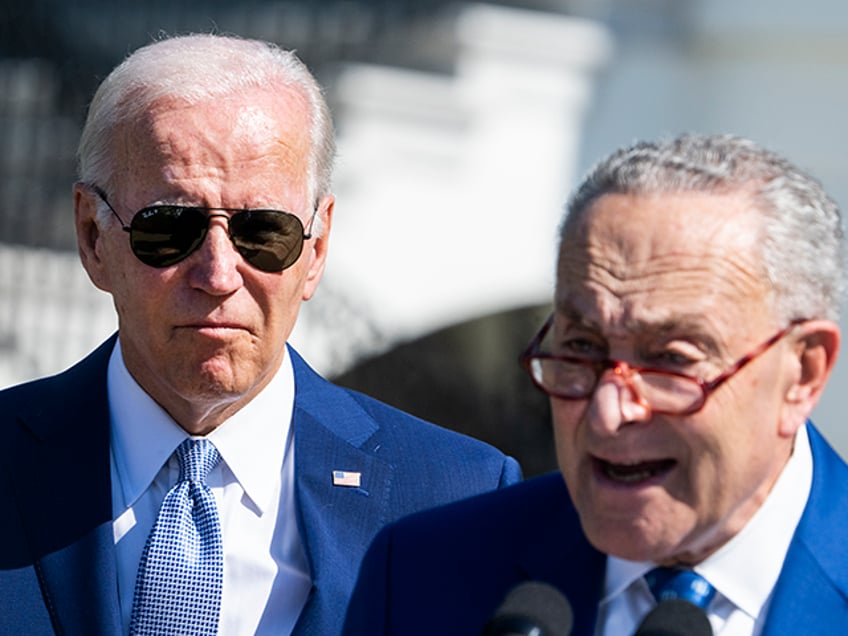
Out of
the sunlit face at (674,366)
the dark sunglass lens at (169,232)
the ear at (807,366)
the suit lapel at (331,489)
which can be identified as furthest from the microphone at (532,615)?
the dark sunglass lens at (169,232)

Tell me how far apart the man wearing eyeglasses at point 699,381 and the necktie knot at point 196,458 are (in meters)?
0.99

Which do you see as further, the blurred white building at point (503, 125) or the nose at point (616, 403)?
the blurred white building at point (503, 125)

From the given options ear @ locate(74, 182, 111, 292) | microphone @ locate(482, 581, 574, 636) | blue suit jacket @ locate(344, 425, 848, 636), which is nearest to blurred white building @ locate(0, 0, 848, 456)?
ear @ locate(74, 182, 111, 292)

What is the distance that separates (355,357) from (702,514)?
6.34m

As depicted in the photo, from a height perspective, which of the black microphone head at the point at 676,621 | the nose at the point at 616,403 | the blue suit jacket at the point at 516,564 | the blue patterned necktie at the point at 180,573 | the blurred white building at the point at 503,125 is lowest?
the blurred white building at the point at 503,125

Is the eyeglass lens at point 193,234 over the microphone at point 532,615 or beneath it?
beneath

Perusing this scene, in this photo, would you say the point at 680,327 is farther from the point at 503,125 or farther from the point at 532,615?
the point at 503,125

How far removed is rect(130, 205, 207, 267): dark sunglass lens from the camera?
10.3 ft

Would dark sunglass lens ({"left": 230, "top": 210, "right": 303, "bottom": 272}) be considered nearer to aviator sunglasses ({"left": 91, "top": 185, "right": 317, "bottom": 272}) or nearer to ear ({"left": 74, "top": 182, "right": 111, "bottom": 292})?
aviator sunglasses ({"left": 91, "top": 185, "right": 317, "bottom": 272})

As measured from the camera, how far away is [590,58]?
8.94m

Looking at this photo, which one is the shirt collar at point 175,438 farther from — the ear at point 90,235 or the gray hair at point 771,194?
the gray hair at point 771,194

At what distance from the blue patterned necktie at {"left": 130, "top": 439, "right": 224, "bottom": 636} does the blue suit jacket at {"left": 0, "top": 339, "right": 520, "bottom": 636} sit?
0.23ft

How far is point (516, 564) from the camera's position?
2562 mm

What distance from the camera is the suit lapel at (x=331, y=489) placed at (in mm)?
3129
